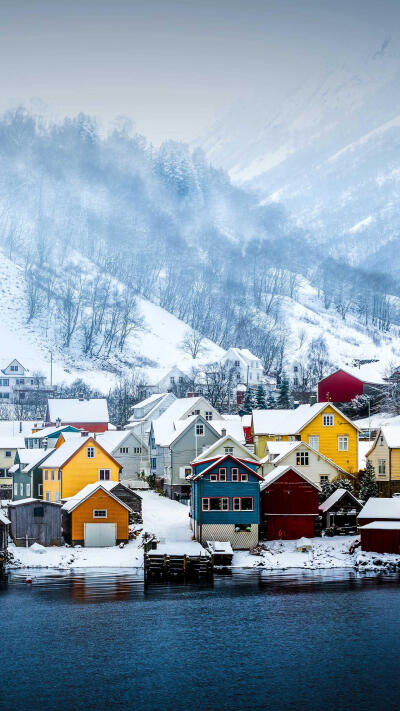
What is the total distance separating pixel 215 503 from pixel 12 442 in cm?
4248

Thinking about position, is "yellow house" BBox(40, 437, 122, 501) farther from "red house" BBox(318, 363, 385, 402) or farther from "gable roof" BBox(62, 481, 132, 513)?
"red house" BBox(318, 363, 385, 402)

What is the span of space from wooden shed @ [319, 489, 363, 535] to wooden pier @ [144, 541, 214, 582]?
12904 mm

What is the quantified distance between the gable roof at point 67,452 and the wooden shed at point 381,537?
22368 mm

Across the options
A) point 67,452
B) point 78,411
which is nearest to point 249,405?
point 78,411

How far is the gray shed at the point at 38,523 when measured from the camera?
77125 millimetres

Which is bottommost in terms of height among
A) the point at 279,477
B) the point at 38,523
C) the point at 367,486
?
the point at 38,523

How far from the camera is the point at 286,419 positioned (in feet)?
311

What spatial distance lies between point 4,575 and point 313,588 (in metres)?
21.0

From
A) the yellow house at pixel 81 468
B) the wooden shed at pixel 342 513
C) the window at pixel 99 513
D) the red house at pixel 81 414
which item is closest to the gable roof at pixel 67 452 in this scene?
the yellow house at pixel 81 468

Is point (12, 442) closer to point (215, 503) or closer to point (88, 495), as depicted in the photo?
point (88, 495)

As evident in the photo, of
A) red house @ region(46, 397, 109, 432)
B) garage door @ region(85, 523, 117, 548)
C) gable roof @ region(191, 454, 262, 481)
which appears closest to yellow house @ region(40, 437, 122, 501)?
garage door @ region(85, 523, 117, 548)

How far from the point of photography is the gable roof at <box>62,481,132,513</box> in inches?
2980

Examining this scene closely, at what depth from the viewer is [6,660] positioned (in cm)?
5069

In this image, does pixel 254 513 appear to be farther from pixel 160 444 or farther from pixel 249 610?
pixel 160 444
